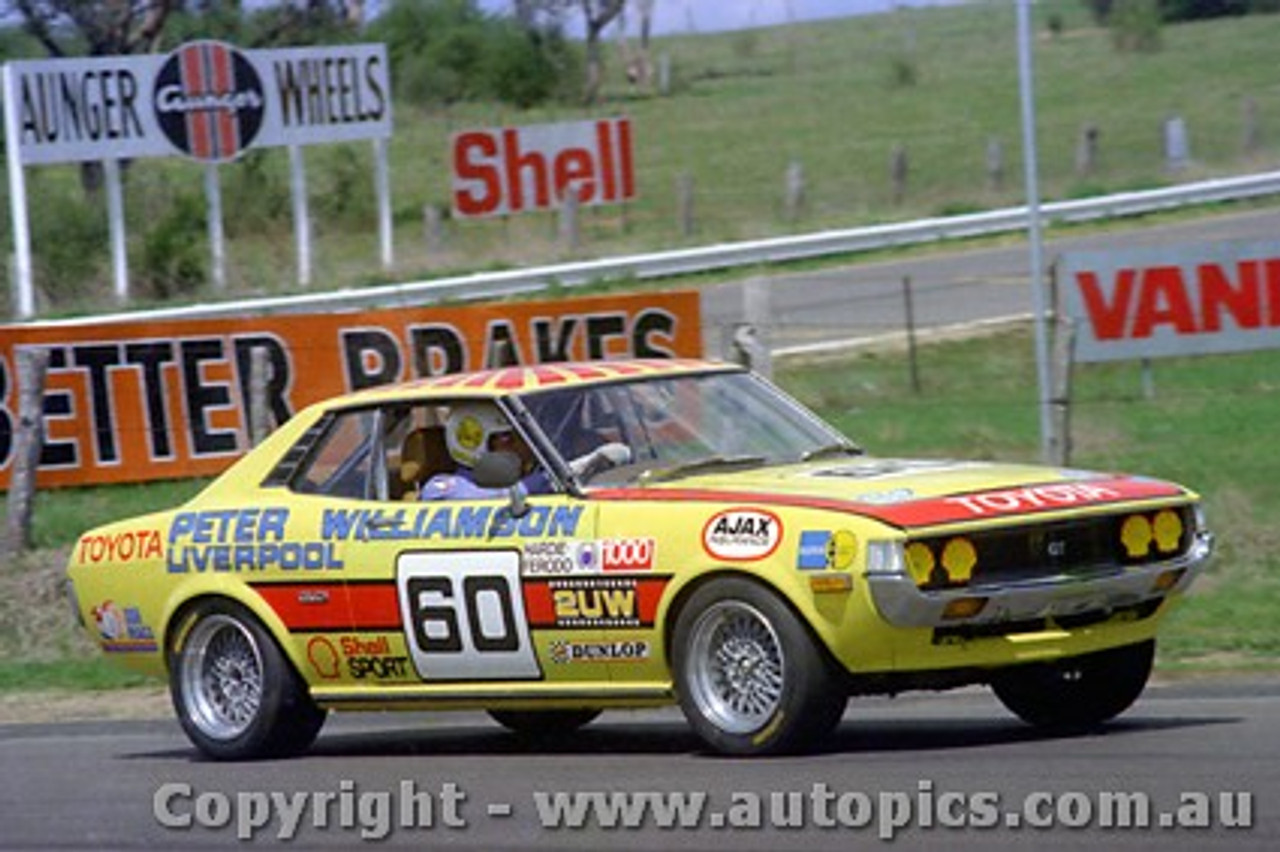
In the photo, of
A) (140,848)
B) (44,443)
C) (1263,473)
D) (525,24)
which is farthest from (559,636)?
(525,24)

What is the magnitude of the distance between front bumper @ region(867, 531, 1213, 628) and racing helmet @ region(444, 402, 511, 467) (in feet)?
6.59

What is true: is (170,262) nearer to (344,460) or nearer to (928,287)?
(928,287)

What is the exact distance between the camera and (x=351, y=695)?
1037 cm

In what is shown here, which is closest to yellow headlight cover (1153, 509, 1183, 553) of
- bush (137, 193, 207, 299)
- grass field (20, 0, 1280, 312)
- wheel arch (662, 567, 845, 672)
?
wheel arch (662, 567, 845, 672)

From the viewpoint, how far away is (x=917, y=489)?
30.1 ft

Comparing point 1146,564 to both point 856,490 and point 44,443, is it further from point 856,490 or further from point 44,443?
point 44,443

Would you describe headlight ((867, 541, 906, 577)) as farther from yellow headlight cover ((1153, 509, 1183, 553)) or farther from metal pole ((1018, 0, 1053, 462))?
metal pole ((1018, 0, 1053, 462))

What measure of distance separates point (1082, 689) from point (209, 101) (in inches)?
1038

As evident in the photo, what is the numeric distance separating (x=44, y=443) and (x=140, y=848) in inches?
421

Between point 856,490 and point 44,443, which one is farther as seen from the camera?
point 44,443

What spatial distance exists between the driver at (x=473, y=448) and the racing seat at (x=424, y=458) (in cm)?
4

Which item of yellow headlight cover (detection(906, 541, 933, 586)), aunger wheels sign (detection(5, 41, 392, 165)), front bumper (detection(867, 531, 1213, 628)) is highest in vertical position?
aunger wheels sign (detection(5, 41, 392, 165))

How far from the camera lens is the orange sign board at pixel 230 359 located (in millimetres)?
19125

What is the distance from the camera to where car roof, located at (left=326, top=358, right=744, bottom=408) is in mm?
10266
